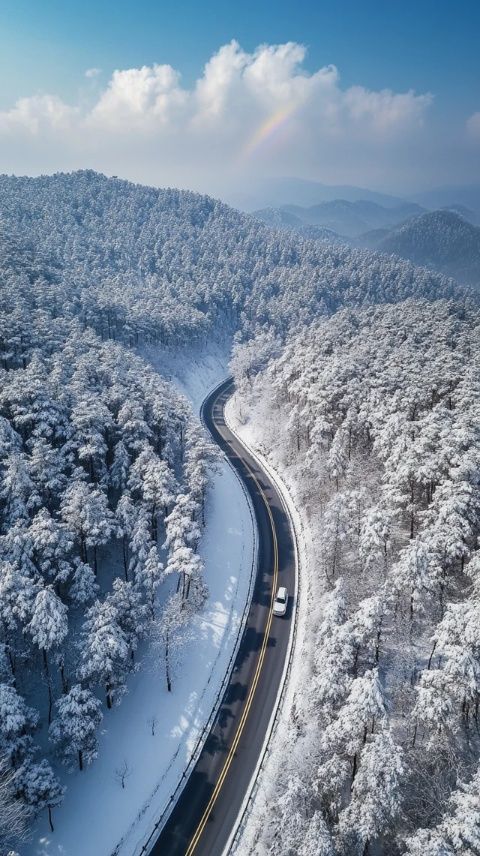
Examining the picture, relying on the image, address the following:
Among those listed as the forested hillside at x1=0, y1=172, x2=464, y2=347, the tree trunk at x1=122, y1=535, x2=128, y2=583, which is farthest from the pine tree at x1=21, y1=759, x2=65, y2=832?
the forested hillside at x1=0, y1=172, x2=464, y2=347

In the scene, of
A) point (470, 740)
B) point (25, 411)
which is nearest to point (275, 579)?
point (470, 740)

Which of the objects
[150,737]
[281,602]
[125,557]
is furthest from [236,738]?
[125,557]

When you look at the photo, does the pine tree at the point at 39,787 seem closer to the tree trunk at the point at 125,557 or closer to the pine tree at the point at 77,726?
the pine tree at the point at 77,726

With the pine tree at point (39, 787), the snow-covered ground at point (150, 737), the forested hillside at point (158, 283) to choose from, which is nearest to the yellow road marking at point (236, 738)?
the snow-covered ground at point (150, 737)

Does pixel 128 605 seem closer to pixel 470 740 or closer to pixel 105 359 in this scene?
pixel 470 740

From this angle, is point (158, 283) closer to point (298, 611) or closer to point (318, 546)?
point (318, 546)
